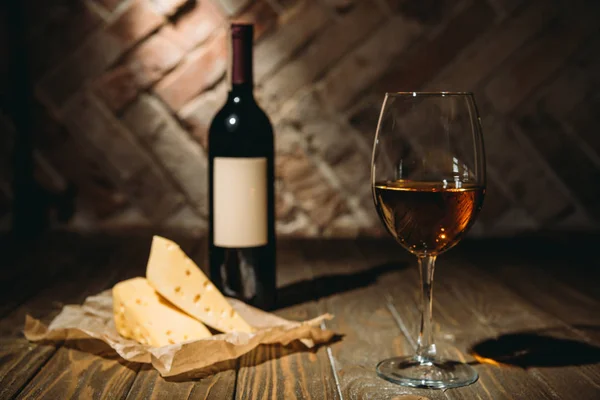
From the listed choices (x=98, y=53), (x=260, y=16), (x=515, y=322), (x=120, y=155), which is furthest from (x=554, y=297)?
(x=98, y=53)

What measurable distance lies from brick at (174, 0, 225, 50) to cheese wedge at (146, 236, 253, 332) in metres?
0.99

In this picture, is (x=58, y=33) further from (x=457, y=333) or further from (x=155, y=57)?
(x=457, y=333)

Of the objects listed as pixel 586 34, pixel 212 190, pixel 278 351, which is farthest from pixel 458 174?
pixel 586 34

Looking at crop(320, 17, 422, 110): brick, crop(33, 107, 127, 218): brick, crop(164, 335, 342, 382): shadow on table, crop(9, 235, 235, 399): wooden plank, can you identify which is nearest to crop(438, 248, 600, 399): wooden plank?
crop(164, 335, 342, 382): shadow on table

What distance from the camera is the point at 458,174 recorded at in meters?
0.75

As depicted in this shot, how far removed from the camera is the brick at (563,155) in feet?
6.03

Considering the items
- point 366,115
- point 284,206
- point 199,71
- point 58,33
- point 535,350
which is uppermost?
point 58,33

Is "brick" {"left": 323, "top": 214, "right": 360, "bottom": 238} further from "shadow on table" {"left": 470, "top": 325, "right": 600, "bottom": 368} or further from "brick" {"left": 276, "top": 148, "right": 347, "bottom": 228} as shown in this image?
"shadow on table" {"left": 470, "top": 325, "right": 600, "bottom": 368}

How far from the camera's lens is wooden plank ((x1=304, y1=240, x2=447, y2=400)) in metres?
0.75

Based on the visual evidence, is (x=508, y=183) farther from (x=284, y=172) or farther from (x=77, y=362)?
(x=77, y=362)

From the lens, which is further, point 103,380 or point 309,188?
point 309,188

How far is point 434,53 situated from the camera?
1807mm

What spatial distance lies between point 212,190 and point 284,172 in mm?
787

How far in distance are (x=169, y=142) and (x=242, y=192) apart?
0.83 meters
